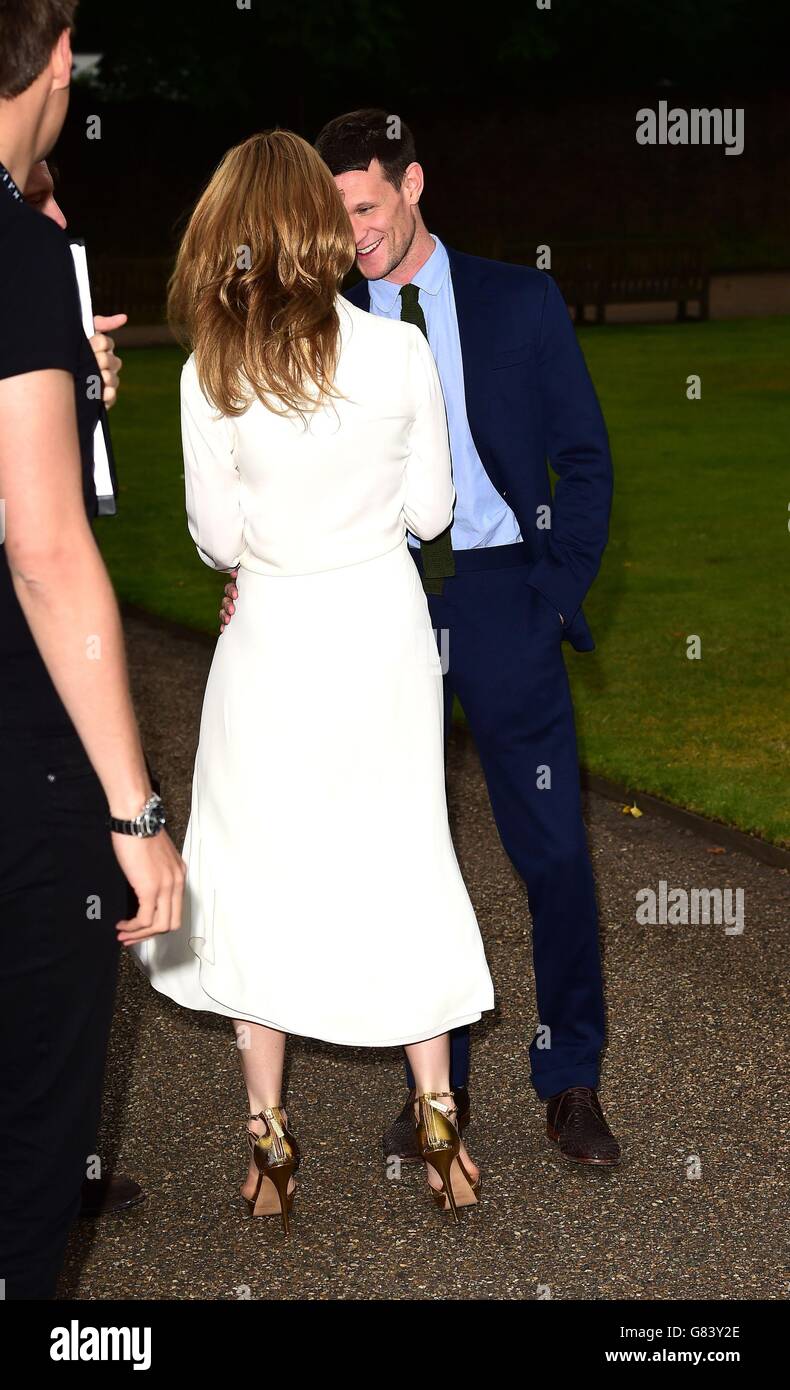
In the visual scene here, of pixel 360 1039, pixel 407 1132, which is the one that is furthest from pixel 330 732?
pixel 407 1132

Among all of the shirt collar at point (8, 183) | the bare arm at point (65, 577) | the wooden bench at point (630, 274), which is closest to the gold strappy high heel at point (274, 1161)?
the bare arm at point (65, 577)

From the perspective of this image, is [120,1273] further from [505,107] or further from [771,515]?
[505,107]

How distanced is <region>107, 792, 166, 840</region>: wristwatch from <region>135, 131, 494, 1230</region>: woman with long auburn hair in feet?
4.04

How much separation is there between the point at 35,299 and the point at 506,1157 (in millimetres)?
2800

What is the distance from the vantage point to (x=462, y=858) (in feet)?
21.6

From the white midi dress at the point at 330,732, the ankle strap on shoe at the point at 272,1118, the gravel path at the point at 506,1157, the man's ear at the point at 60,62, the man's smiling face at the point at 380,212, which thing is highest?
the man's ear at the point at 60,62

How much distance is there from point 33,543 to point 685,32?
51055mm

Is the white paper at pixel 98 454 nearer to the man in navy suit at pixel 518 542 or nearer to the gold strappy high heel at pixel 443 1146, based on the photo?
the man in navy suit at pixel 518 542

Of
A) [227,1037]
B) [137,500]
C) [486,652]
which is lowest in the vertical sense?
[137,500]

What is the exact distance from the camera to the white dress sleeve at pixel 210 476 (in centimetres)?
356

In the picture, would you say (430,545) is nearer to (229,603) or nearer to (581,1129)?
(229,603)

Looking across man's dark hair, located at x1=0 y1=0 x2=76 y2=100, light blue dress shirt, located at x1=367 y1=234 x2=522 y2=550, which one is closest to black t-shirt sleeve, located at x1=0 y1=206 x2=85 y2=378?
man's dark hair, located at x1=0 y1=0 x2=76 y2=100

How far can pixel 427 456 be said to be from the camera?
367cm

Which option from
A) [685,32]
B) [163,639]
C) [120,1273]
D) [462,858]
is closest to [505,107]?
[685,32]
